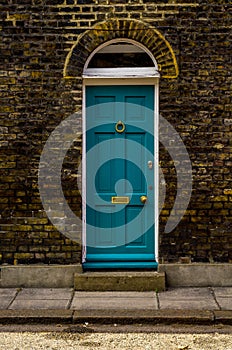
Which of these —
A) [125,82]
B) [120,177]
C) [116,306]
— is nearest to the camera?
[116,306]

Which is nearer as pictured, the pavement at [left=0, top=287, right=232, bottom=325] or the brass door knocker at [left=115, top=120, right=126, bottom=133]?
the pavement at [left=0, top=287, right=232, bottom=325]

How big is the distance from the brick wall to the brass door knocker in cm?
61

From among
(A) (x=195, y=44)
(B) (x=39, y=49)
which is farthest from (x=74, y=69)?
(A) (x=195, y=44)

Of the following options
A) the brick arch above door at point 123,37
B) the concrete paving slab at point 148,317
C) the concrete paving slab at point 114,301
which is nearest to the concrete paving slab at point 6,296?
the concrete paving slab at point 114,301

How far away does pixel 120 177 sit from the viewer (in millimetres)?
8617

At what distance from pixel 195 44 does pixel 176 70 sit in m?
0.44

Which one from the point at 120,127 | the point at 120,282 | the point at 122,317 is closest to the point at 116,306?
the point at 122,317

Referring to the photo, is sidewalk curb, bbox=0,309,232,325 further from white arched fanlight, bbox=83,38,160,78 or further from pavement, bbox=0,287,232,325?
white arched fanlight, bbox=83,38,160,78

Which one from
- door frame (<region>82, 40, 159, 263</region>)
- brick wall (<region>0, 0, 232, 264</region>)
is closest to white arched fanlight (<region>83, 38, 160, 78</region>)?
door frame (<region>82, 40, 159, 263</region>)

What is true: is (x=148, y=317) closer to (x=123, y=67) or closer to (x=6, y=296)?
(x=6, y=296)

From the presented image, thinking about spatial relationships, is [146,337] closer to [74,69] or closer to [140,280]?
[140,280]

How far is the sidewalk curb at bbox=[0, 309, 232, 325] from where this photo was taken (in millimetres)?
7219

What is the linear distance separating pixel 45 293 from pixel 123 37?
3727mm

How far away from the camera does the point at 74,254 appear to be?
27.7 feet
